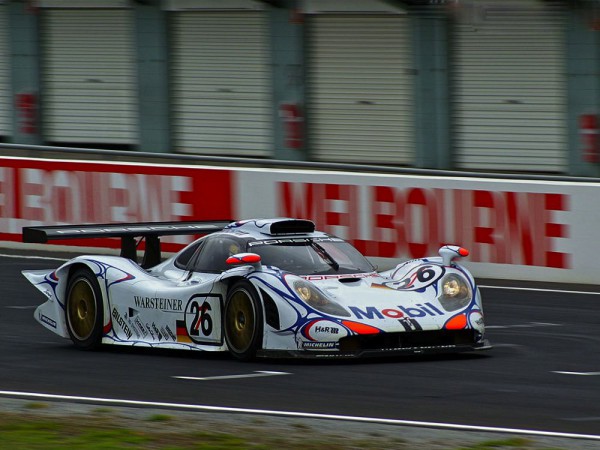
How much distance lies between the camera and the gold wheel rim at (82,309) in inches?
486

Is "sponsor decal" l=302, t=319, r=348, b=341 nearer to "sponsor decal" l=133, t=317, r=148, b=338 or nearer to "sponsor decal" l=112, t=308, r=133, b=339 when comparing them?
"sponsor decal" l=133, t=317, r=148, b=338

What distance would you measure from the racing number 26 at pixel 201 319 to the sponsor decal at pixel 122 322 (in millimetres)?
788

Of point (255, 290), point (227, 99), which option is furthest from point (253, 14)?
point (255, 290)

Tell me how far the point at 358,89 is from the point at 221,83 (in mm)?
2828

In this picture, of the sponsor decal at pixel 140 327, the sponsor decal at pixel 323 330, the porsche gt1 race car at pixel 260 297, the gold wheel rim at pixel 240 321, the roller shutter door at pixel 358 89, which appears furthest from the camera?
the roller shutter door at pixel 358 89

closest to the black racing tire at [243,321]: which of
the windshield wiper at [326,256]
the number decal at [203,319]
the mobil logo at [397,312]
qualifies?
the number decal at [203,319]

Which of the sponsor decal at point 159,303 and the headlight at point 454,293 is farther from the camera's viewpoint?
the sponsor decal at point 159,303

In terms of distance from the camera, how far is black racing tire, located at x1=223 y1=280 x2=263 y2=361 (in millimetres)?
10820

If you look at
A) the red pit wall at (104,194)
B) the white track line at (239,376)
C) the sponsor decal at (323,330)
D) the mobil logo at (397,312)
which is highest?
the red pit wall at (104,194)

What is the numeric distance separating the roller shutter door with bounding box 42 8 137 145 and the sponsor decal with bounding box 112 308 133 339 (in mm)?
16241

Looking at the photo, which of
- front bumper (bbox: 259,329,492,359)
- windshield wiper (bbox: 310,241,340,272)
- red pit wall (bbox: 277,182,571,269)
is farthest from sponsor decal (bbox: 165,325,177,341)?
red pit wall (bbox: 277,182,571,269)

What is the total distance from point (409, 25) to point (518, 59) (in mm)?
2039

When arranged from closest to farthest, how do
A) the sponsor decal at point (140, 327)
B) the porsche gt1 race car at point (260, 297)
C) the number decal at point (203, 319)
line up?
the porsche gt1 race car at point (260, 297), the number decal at point (203, 319), the sponsor decal at point (140, 327)

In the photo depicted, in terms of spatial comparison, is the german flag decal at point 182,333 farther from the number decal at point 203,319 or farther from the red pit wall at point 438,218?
the red pit wall at point 438,218
